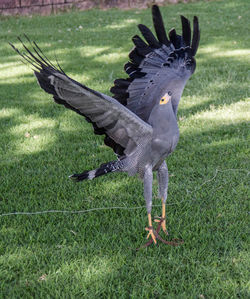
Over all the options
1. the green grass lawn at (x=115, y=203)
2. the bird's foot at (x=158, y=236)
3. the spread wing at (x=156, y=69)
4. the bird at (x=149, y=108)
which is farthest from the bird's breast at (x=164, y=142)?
the green grass lawn at (x=115, y=203)

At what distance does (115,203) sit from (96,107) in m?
1.42

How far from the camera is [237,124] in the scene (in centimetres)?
491

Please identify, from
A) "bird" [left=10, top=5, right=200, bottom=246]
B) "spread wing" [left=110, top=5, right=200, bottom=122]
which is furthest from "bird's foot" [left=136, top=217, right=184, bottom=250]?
"spread wing" [left=110, top=5, right=200, bottom=122]

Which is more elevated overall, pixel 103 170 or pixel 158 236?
pixel 103 170

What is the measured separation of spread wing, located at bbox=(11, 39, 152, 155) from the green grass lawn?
2.52ft

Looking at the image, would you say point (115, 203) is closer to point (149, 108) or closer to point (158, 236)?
point (158, 236)

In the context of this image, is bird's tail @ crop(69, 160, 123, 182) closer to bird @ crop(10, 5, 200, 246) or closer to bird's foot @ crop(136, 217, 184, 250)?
bird @ crop(10, 5, 200, 246)

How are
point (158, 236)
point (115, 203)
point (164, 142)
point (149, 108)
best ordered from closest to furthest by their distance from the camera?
point (164, 142), point (149, 108), point (158, 236), point (115, 203)

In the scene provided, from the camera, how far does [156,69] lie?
2740mm

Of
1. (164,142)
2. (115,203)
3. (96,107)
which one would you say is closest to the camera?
(96,107)

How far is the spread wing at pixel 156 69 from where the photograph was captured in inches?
106

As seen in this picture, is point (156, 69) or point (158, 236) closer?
point (156, 69)

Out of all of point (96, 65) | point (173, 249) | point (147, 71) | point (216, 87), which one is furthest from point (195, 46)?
point (96, 65)

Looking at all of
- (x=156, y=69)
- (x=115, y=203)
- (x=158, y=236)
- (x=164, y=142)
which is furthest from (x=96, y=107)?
(x=115, y=203)
